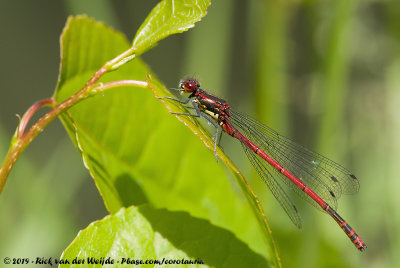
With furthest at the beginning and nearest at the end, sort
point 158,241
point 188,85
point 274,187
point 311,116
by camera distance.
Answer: point 311,116 < point 274,187 < point 188,85 < point 158,241

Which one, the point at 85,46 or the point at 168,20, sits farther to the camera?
the point at 85,46

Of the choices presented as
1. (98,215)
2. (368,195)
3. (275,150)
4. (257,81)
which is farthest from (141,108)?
(98,215)

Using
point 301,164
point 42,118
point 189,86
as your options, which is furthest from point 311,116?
point 42,118

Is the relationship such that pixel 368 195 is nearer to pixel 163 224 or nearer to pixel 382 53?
pixel 382 53

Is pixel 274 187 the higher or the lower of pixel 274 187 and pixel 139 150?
the lower

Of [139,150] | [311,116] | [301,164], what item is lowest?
[311,116]

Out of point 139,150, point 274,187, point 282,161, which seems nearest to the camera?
point 139,150

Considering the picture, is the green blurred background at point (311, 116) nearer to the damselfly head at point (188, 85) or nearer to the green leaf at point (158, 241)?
the damselfly head at point (188, 85)

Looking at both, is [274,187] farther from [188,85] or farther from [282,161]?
[188,85]
